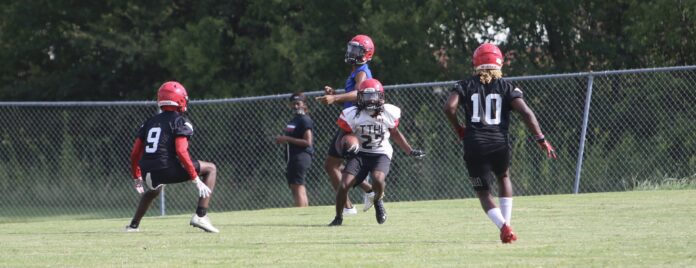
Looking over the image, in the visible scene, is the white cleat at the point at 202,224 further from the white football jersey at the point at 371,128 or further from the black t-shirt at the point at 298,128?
the black t-shirt at the point at 298,128

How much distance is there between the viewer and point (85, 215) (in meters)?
19.8

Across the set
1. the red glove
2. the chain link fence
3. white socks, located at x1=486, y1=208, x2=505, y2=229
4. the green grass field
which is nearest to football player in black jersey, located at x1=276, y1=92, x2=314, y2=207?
the chain link fence

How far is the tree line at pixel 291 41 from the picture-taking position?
73.0ft

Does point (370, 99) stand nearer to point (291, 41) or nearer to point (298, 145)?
point (298, 145)

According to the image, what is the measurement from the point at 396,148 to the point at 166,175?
748 centimetres

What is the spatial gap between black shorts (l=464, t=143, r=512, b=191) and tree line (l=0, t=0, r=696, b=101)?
10.7 metres

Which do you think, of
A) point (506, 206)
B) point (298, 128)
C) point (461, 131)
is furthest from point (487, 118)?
point (298, 128)

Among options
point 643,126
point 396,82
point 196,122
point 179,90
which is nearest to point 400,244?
point 179,90

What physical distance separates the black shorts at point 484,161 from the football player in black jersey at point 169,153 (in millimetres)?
2841

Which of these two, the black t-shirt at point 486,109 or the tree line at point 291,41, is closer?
the black t-shirt at point 486,109

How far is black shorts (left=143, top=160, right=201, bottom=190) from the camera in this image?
459 inches

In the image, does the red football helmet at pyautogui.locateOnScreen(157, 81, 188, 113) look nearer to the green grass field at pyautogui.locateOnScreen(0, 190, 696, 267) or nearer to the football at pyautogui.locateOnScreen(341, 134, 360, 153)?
the green grass field at pyautogui.locateOnScreen(0, 190, 696, 267)

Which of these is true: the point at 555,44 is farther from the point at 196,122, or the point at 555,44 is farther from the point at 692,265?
the point at 692,265

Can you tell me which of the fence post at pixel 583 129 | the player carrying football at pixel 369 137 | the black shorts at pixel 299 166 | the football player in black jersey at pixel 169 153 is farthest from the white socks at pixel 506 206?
the black shorts at pixel 299 166
